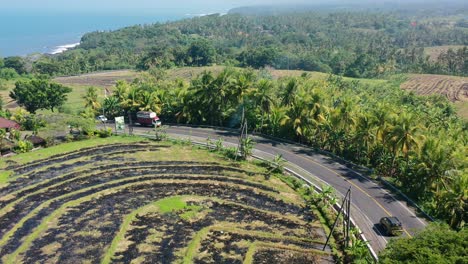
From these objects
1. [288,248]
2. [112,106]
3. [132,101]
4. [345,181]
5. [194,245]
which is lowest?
[288,248]

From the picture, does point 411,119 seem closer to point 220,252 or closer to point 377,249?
point 377,249

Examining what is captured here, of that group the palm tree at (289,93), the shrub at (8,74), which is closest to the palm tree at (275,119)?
the palm tree at (289,93)

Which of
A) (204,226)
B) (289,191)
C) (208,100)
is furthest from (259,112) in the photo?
(204,226)

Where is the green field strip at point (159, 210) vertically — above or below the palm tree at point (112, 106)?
below

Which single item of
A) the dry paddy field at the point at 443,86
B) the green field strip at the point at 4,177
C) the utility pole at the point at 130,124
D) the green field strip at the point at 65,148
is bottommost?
the dry paddy field at the point at 443,86

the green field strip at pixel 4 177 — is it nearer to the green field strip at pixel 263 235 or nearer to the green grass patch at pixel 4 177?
the green grass patch at pixel 4 177

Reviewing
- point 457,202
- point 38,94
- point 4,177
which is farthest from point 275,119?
point 38,94

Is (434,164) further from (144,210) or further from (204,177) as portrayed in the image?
(144,210)
